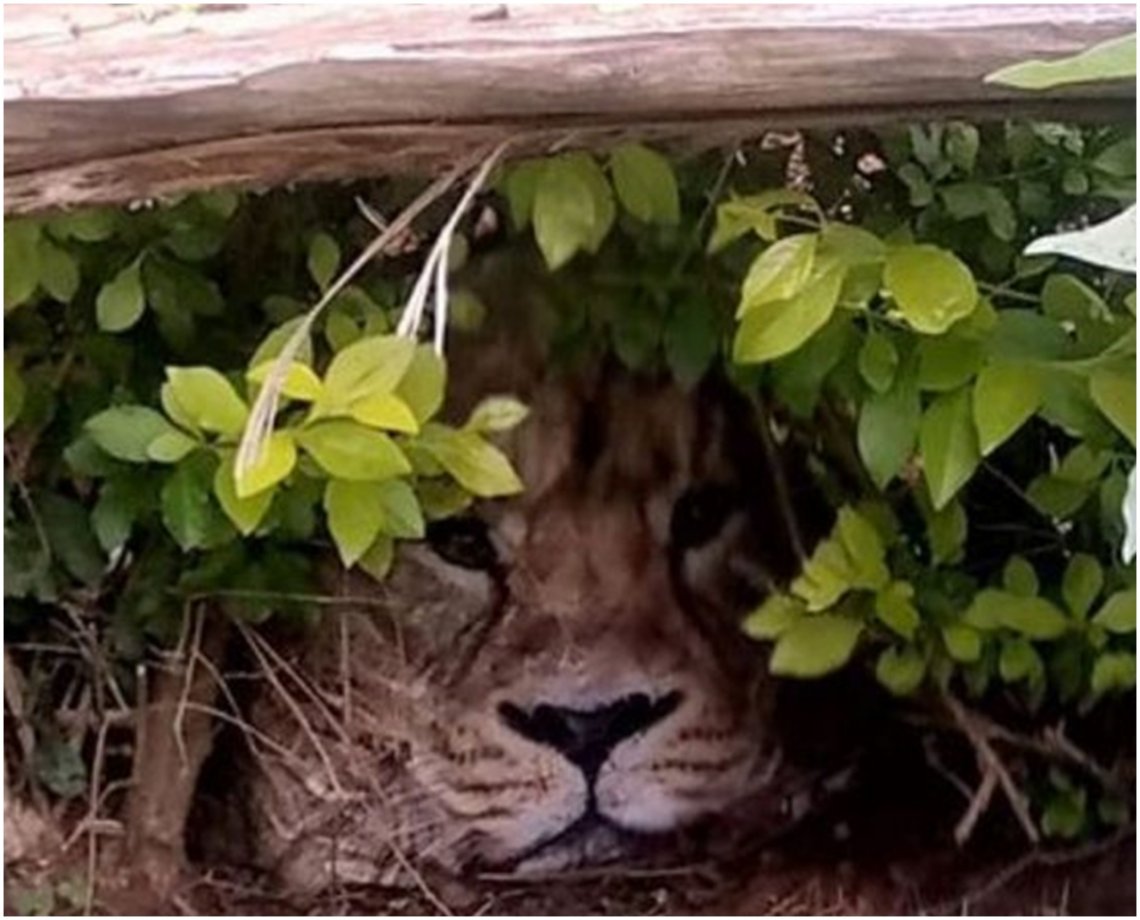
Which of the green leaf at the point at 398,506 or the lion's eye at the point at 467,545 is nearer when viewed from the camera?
the green leaf at the point at 398,506

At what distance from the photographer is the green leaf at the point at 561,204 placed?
74.3 inches

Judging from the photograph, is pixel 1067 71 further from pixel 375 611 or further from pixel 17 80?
pixel 375 611

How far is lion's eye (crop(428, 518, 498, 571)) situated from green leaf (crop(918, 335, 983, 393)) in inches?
24.8

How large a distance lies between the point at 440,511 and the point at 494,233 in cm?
32

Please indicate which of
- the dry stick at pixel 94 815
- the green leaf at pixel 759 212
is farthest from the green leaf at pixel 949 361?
the dry stick at pixel 94 815

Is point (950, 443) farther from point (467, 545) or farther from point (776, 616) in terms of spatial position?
point (467, 545)

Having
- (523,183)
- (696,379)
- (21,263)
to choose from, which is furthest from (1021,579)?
(21,263)

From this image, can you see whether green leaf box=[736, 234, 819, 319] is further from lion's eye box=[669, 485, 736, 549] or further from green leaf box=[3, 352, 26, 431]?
lion's eye box=[669, 485, 736, 549]

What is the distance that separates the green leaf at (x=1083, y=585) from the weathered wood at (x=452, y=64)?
524 mm

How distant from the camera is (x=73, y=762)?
7.65ft

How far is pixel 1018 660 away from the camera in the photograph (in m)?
2.21

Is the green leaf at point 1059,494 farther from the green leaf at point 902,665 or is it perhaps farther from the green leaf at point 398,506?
the green leaf at point 398,506

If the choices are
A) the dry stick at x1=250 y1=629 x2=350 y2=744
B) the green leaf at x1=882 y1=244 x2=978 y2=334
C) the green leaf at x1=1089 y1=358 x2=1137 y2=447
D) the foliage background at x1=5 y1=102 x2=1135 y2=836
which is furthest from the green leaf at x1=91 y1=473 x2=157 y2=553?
the green leaf at x1=1089 y1=358 x2=1137 y2=447

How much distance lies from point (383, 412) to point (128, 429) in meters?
0.22
